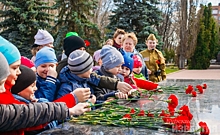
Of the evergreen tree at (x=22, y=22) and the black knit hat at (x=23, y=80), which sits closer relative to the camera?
the black knit hat at (x=23, y=80)

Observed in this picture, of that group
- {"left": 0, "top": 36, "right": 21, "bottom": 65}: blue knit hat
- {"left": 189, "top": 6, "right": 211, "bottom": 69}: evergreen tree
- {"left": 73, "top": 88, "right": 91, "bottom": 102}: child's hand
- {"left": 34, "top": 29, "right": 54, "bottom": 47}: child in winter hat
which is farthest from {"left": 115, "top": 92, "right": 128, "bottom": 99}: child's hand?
{"left": 189, "top": 6, "right": 211, "bottom": 69}: evergreen tree

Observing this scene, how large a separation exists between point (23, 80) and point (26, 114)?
1.61 feet

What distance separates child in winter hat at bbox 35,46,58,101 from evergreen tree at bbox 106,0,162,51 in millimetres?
11522

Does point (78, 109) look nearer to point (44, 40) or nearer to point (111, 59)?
point (111, 59)

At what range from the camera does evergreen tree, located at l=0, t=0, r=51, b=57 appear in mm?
12688

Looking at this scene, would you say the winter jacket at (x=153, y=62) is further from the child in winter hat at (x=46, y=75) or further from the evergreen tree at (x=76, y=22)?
the evergreen tree at (x=76, y=22)

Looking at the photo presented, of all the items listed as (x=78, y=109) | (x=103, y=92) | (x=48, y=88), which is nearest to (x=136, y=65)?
(x=103, y=92)

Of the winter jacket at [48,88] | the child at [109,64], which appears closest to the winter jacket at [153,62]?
the child at [109,64]

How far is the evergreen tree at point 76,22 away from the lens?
1282 centimetres

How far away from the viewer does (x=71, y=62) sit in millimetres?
2400

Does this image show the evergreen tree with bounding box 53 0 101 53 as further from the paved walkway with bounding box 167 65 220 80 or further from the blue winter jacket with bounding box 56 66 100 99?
the blue winter jacket with bounding box 56 66 100 99

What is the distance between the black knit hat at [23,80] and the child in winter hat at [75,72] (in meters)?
0.50

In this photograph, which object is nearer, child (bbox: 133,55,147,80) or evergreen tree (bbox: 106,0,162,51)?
child (bbox: 133,55,147,80)

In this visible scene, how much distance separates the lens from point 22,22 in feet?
43.1
